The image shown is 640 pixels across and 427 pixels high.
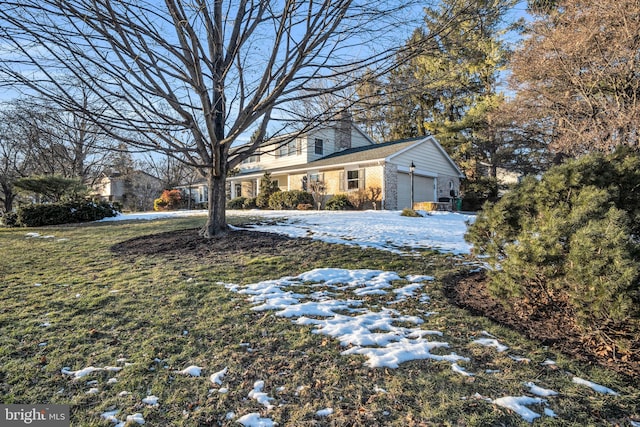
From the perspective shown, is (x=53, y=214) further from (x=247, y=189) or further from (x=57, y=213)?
(x=247, y=189)

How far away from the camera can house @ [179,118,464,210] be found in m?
16.8

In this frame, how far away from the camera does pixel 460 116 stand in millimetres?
26078

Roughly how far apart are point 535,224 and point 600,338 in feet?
3.68

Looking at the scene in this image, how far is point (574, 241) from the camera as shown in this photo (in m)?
2.76

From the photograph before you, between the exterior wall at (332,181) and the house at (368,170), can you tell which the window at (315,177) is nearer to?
the house at (368,170)

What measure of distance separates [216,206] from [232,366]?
5268mm

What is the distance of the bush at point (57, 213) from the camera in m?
12.8

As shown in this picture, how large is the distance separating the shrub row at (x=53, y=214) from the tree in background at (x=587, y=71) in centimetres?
1893

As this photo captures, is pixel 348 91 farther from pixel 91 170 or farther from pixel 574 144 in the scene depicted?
pixel 91 170

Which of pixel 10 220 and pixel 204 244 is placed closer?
pixel 204 244

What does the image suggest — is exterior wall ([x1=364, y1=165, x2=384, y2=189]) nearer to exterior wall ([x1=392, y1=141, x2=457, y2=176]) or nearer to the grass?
exterior wall ([x1=392, y1=141, x2=457, y2=176])

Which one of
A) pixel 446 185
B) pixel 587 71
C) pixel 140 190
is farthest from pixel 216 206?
pixel 140 190

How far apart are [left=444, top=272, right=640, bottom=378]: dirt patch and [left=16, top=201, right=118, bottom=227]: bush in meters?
14.9

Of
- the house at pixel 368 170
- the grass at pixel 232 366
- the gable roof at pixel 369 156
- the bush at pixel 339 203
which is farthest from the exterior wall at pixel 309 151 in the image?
the grass at pixel 232 366
